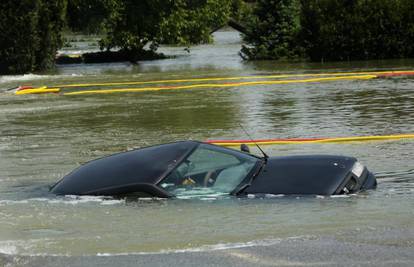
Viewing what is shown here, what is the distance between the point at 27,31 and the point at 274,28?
30.0 feet

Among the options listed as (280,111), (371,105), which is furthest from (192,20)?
(280,111)

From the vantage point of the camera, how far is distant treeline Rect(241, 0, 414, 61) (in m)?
31.4

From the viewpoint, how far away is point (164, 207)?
8891mm

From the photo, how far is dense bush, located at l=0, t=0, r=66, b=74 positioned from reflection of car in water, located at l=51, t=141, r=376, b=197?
2196 cm

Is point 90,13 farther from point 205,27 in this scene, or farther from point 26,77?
point 26,77

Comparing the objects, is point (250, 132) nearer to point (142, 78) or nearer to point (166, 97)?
point (166, 97)

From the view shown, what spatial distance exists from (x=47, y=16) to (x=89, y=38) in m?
25.4

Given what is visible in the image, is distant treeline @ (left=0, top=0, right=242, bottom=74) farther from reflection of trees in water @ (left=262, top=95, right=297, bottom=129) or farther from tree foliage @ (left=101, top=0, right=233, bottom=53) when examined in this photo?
reflection of trees in water @ (left=262, top=95, right=297, bottom=129)

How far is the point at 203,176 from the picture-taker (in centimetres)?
912

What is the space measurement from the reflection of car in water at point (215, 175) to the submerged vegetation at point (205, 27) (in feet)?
72.3

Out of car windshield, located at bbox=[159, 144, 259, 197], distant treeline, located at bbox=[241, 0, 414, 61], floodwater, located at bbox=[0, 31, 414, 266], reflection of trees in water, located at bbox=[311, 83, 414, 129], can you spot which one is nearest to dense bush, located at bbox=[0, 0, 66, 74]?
floodwater, located at bbox=[0, 31, 414, 266]

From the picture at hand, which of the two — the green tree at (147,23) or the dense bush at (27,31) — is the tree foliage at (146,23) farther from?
Result: the dense bush at (27,31)

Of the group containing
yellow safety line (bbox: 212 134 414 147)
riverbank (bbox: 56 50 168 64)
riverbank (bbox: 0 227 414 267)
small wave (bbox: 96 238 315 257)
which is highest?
riverbank (bbox: 0 227 414 267)

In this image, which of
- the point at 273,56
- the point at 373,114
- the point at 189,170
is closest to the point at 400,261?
the point at 189,170
